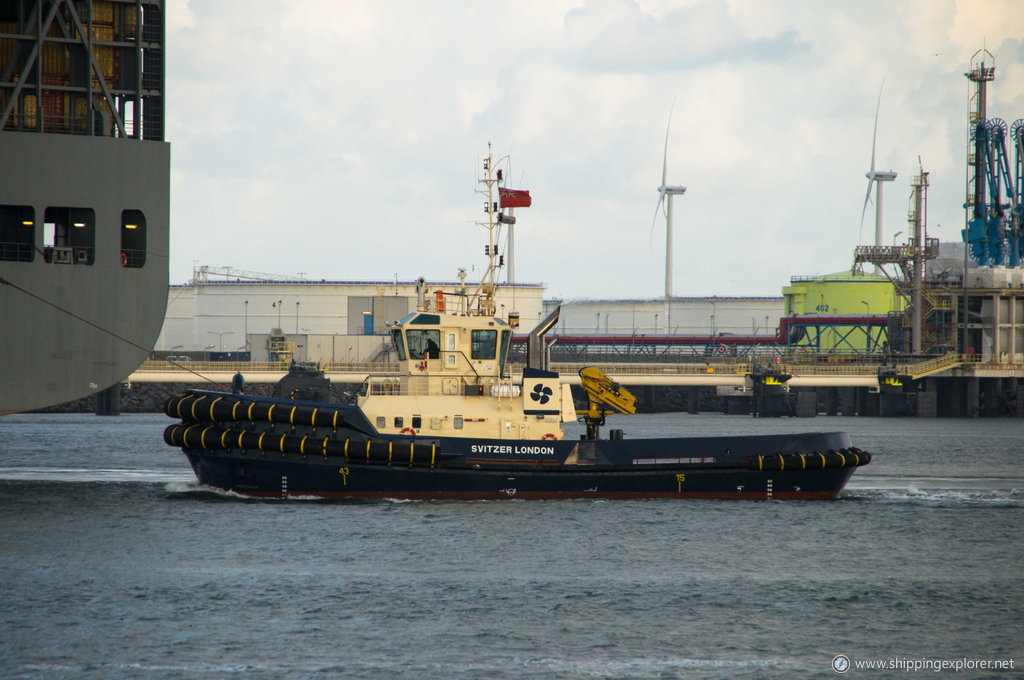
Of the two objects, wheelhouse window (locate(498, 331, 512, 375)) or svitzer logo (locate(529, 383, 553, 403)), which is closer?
svitzer logo (locate(529, 383, 553, 403))

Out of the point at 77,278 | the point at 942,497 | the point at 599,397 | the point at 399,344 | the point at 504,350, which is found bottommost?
the point at 942,497

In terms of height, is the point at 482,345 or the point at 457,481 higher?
the point at 482,345

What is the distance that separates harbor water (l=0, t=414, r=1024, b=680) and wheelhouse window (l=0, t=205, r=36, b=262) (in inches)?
252

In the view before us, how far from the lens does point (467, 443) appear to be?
27.5 m

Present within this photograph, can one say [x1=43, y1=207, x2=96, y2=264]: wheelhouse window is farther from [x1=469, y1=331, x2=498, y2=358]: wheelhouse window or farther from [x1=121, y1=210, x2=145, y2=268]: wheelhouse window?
[x1=469, y1=331, x2=498, y2=358]: wheelhouse window

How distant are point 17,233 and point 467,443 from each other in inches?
543

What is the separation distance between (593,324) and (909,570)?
342 feet

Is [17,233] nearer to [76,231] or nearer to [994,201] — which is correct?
[76,231]

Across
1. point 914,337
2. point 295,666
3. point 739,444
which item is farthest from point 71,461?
point 914,337

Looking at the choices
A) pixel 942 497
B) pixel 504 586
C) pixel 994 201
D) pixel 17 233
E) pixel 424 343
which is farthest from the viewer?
pixel 994 201

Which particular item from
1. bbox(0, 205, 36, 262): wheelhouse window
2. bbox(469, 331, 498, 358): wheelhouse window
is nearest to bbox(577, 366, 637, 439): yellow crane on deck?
bbox(469, 331, 498, 358): wheelhouse window
